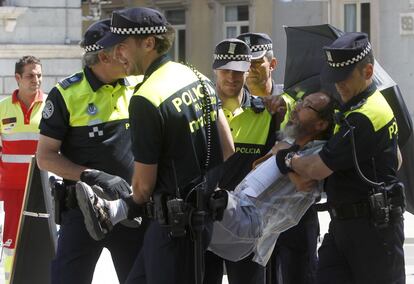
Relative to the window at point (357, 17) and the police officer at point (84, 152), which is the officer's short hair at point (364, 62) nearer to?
the police officer at point (84, 152)

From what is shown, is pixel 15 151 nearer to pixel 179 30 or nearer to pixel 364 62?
pixel 364 62

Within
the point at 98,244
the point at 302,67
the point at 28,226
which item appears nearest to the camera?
the point at 98,244

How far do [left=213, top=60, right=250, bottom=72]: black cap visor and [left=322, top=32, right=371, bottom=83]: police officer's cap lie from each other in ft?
3.19

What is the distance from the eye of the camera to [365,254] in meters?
5.56

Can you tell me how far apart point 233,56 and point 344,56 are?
3.73 feet

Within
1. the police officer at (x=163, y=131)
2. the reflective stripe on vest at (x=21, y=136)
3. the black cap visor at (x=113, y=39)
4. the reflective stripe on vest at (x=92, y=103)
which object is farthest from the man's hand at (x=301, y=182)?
the reflective stripe on vest at (x=21, y=136)

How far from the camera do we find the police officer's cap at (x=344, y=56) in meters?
5.51

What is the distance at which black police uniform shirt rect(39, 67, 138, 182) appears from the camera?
627 centimetres

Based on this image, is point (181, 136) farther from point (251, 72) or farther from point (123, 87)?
point (251, 72)

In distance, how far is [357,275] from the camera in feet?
18.5

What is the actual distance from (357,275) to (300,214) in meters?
0.59

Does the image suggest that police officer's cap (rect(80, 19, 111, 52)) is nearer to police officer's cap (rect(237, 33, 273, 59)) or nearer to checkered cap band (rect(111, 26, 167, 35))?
police officer's cap (rect(237, 33, 273, 59))

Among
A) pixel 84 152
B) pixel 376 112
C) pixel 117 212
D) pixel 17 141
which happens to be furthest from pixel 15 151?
pixel 376 112

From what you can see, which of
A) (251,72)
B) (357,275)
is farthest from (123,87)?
(357,275)
